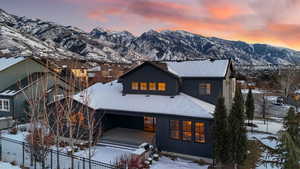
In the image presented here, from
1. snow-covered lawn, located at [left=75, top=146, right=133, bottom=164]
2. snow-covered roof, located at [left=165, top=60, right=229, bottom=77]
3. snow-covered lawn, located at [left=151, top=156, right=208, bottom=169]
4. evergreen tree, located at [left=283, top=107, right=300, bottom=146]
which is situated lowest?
snow-covered lawn, located at [left=151, top=156, right=208, bottom=169]

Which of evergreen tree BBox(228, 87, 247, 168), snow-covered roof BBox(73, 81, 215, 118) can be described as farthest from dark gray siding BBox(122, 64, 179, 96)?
evergreen tree BBox(228, 87, 247, 168)

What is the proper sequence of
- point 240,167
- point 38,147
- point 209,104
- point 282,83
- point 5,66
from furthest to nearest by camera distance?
point 282,83
point 5,66
point 209,104
point 240,167
point 38,147

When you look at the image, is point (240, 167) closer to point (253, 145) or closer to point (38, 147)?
point (253, 145)

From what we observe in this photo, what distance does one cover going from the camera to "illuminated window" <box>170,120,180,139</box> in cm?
1457

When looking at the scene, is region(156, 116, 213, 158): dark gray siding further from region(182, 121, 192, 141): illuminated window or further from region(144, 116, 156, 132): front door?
region(144, 116, 156, 132): front door

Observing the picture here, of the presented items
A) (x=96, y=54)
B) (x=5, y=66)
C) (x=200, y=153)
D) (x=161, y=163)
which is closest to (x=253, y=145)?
(x=200, y=153)

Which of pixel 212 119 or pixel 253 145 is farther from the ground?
pixel 212 119

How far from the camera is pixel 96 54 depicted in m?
171

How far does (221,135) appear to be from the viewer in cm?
1202

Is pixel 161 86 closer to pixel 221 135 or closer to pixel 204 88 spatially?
pixel 204 88

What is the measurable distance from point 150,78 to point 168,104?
11.7 ft

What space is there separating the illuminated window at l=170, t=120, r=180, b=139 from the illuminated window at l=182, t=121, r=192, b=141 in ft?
1.47

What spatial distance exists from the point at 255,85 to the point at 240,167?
6500cm

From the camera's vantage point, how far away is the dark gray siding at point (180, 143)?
535 inches
